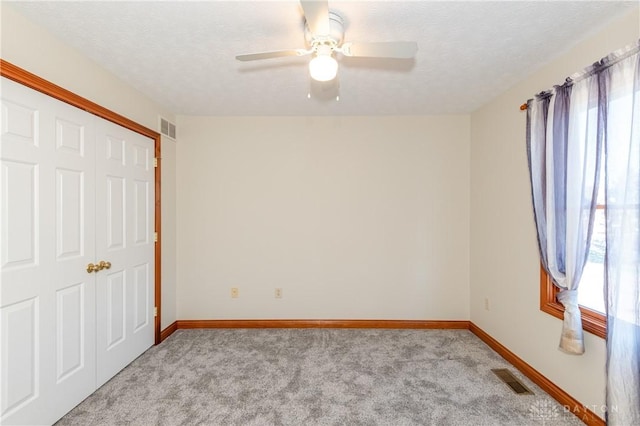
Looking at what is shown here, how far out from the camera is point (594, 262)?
1851 millimetres

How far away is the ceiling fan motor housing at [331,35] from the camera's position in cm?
152

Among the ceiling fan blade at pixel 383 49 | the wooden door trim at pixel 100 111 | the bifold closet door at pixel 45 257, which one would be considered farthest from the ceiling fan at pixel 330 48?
the bifold closet door at pixel 45 257

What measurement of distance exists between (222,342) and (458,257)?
110 inches

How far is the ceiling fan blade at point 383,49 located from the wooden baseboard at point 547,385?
2.47 m

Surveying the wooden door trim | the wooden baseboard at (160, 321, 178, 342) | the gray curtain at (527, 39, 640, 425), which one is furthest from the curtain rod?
the wooden baseboard at (160, 321, 178, 342)

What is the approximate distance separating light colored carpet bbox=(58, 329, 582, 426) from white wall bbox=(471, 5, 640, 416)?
245mm

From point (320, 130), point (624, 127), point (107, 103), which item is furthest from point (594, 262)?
point (107, 103)

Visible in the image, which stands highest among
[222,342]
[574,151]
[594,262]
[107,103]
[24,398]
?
[107,103]

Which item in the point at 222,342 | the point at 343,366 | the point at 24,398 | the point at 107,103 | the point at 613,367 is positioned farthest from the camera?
the point at 222,342

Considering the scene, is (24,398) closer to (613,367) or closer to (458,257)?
(613,367)

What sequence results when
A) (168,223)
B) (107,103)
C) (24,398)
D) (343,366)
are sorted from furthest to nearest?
(168,223) < (343,366) < (107,103) < (24,398)

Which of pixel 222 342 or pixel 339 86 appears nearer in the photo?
pixel 339 86

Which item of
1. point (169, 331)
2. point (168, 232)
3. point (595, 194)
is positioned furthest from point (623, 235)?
point (169, 331)

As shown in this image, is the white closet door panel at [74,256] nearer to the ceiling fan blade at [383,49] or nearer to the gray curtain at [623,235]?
the ceiling fan blade at [383,49]
